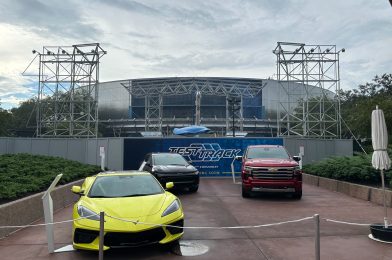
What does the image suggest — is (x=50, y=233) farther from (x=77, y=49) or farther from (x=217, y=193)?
(x=77, y=49)

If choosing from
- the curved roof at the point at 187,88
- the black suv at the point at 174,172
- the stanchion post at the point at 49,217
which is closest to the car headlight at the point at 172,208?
the stanchion post at the point at 49,217

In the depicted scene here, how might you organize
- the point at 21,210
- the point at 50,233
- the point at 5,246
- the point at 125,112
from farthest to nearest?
the point at 125,112 → the point at 21,210 → the point at 5,246 → the point at 50,233

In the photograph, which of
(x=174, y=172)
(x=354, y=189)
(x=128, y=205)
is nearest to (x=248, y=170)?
(x=174, y=172)

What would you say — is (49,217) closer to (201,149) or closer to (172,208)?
(172,208)

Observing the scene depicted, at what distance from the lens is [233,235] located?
7.77 meters

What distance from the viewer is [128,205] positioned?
22.5ft

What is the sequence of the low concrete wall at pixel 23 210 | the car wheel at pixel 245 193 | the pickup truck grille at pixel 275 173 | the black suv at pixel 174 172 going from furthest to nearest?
1. the black suv at pixel 174 172
2. the car wheel at pixel 245 193
3. the pickup truck grille at pixel 275 173
4. the low concrete wall at pixel 23 210

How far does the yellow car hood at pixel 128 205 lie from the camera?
6582mm

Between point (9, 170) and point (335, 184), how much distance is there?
11.4 meters

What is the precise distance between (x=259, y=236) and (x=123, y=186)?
9.32 feet

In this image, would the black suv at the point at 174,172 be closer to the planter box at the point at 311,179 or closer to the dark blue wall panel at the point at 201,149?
the planter box at the point at 311,179

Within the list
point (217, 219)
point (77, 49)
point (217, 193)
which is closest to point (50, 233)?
point (217, 219)

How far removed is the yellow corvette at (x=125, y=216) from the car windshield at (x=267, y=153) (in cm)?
653

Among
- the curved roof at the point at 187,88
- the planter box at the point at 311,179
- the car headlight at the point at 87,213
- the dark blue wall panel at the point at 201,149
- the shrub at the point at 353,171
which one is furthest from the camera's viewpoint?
the curved roof at the point at 187,88
